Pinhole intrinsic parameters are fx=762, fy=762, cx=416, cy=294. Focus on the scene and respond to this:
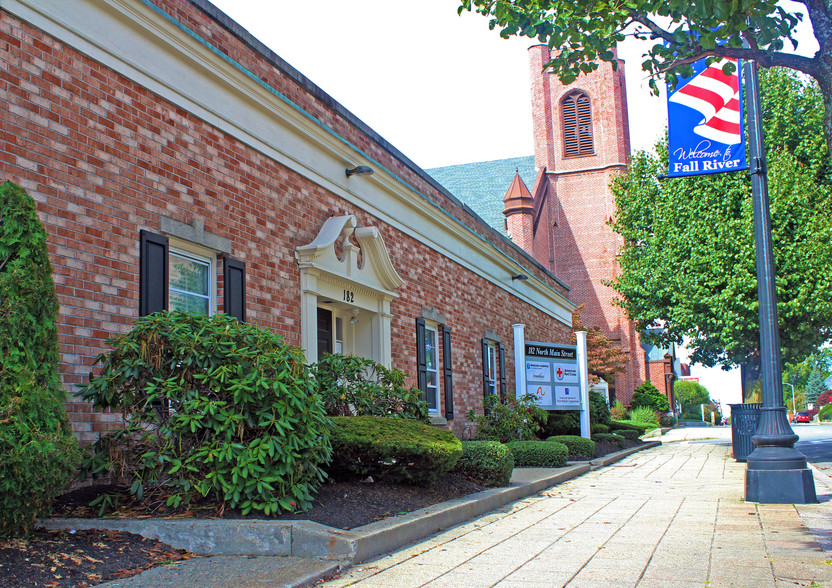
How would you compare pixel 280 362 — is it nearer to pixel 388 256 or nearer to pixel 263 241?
pixel 263 241

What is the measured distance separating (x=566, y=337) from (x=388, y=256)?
641 inches

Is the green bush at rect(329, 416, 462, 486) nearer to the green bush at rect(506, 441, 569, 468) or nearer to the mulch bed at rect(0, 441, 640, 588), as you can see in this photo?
the mulch bed at rect(0, 441, 640, 588)

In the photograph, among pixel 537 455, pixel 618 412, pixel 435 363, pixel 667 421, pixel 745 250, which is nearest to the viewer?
pixel 537 455

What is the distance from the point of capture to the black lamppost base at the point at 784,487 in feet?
28.8

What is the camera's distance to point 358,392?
927 cm

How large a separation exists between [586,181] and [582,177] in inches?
12.7

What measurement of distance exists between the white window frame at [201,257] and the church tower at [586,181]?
113 feet

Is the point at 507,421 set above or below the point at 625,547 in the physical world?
above

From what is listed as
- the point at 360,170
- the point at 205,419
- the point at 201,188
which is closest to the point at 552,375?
the point at 360,170

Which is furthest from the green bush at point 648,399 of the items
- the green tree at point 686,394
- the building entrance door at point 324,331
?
the green tree at point 686,394

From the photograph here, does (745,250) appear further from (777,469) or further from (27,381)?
(27,381)

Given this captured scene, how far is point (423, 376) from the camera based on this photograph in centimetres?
1361

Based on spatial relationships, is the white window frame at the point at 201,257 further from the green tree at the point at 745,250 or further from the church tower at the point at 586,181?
the church tower at the point at 586,181

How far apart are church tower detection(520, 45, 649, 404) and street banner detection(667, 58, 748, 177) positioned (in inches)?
1251
